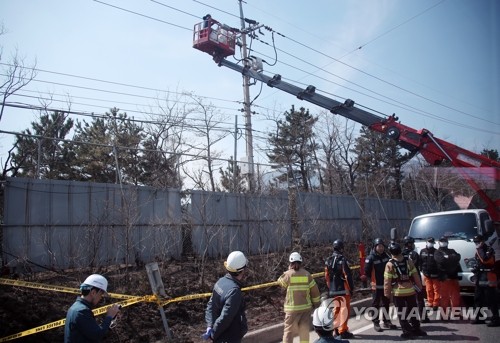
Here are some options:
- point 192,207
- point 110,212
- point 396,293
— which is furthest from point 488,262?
point 110,212

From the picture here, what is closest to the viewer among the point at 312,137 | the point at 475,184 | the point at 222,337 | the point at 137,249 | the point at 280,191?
the point at 222,337

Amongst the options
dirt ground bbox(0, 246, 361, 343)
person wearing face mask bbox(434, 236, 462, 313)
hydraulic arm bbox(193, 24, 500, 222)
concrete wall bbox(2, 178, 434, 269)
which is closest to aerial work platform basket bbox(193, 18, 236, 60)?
hydraulic arm bbox(193, 24, 500, 222)

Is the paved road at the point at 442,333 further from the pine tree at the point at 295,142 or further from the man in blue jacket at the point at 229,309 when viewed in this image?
the pine tree at the point at 295,142

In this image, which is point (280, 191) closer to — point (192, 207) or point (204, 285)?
point (192, 207)

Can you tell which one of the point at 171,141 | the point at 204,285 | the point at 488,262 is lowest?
the point at 204,285

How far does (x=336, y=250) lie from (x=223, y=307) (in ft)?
13.9

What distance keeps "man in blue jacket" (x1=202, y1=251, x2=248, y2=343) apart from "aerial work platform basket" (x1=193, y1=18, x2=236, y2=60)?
14091mm

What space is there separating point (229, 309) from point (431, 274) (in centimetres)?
655

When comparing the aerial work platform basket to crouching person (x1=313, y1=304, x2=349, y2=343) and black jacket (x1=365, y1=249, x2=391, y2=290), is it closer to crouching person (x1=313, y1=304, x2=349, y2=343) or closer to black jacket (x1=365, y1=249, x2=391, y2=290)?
black jacket (x1=365, y1=249, x2=391, y2=290)

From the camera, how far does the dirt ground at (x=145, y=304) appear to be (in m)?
6.44

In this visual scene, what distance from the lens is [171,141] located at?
21688 mm

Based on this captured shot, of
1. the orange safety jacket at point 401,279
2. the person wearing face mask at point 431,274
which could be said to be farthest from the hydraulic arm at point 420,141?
the orange safety jacket at point 401,279

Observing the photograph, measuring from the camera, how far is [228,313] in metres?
3.83

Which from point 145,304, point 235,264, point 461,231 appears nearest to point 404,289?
point 461,231
